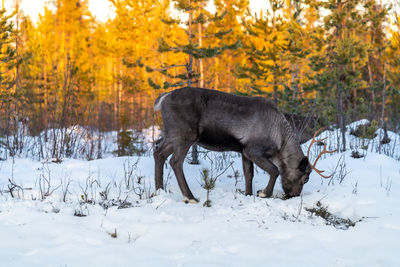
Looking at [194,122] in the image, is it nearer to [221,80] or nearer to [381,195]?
[381,195]

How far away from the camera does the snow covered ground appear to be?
2424 mm

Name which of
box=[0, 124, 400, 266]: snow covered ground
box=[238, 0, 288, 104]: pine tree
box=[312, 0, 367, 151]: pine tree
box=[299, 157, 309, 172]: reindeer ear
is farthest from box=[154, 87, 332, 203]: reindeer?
box=[238, 0, 288, 104]: pine tree

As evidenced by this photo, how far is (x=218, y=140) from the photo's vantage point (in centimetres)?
421

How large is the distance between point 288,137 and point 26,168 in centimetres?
413

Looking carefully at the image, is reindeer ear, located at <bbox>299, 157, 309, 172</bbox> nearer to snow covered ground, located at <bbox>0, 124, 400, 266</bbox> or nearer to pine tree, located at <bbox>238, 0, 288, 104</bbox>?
snow covered ground, located at <bbox>0, 124, 400, 266</bbox>

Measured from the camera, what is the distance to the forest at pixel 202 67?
7.49 meters

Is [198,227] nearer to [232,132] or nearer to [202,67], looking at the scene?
[232,132]

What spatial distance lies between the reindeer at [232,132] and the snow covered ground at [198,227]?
37cm

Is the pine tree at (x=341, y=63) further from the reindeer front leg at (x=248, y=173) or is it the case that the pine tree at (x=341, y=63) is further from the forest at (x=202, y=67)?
the reindeer front leg at (x=248, y=173)

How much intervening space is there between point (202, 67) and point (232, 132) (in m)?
14.9

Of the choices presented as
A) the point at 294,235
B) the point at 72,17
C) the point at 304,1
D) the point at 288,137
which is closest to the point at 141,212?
the point at 294,235

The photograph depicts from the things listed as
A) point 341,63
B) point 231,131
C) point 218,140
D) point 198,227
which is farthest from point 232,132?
point 341,63

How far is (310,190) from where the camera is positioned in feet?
14.7

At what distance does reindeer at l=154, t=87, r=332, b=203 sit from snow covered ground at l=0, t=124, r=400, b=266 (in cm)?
37
